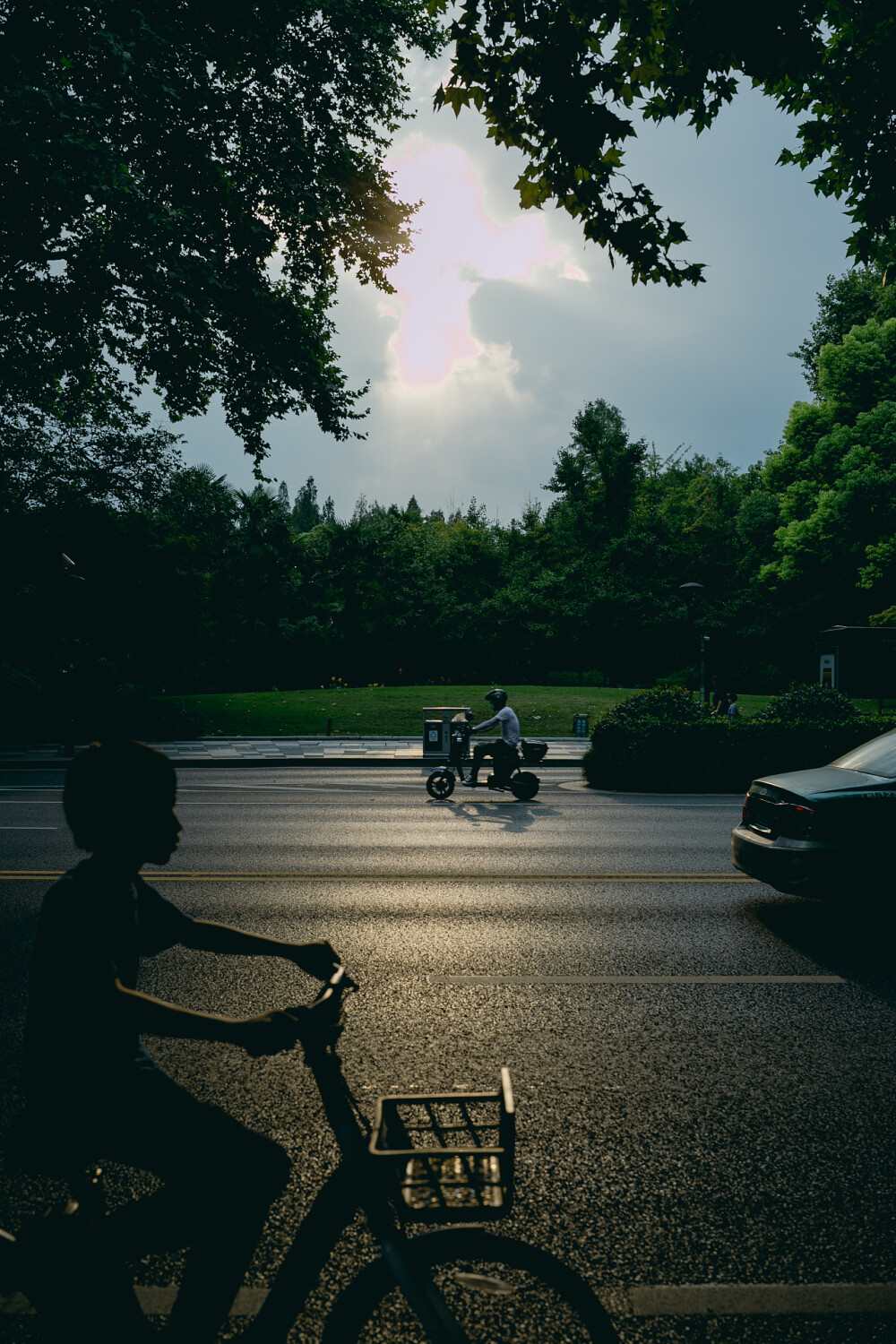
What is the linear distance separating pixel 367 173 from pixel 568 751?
587 inches

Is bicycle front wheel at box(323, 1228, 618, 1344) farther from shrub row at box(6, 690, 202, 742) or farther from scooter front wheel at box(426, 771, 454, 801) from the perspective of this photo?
shrub row at box(6, 690, 202, 742)

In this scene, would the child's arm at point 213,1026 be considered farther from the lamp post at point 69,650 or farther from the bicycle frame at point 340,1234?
the lamp post at point 69,650

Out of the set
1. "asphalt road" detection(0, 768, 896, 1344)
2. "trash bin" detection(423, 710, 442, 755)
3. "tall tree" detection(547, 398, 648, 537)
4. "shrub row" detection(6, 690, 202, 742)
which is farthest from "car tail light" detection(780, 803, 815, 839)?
"tall tree" detection(547, 398, 648, 537)

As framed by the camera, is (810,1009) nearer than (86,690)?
Yes

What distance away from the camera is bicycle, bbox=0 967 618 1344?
1.66 meters

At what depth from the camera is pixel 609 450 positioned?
58.8 metres

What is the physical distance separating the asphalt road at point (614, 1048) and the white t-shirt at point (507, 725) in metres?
4.34

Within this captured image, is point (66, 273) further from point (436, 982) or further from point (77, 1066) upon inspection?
point (77, 1066)

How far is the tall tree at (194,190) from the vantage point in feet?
43.1

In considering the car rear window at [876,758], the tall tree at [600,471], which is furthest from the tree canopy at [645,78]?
the tall tree at [600,471]

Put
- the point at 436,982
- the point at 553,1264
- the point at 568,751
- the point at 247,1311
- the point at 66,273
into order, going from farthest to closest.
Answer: the point at 568,751 → the point at 66,273 → the point at 436,982 → the point at 247,1311 → the point at 553,1264

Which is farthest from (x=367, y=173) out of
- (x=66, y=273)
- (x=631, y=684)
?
(x=631, y=684)

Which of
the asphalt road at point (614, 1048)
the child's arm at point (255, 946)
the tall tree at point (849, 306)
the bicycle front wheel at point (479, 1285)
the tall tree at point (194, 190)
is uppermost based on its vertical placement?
the tall tree at point (849, 306)

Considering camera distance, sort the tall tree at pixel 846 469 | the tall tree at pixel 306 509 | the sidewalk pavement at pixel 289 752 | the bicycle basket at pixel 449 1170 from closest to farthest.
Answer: the bicycle basket at pixel 449 1170 < the sidewalk pavement at pixel 289 752 < the tall tree at pixel 846 469 < the tall tree at pixel 306 509
